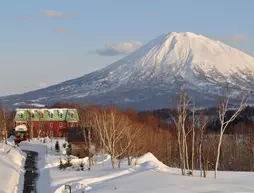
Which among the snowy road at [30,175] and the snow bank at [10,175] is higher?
the snow bank at [10,175]

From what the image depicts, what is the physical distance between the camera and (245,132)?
6519cm

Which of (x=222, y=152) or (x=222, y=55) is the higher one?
(x=222, y=55)

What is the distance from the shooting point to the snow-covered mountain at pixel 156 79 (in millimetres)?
162500

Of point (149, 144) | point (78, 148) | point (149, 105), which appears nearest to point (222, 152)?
point (149, 144)

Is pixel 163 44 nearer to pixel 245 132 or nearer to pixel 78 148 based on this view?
pixel 245 132

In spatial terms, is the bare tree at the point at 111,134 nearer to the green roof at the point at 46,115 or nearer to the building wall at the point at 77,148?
the building wall at the point at 77,148

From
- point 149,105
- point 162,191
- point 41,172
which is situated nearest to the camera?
point 162,191

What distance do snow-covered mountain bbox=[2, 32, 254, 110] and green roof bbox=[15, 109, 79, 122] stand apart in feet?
277

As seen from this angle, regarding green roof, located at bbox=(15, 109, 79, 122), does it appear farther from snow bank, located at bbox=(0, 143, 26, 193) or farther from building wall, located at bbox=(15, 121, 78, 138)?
snow bank, located at bbox=(0, 143, 26, 193)

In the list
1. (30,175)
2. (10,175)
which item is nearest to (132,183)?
(10,175)

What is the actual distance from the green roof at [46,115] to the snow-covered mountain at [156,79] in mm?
84515

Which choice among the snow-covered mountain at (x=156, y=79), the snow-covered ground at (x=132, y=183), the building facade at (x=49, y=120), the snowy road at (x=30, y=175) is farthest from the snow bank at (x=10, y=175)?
the snow-covered mountain at (x=156, y=79)

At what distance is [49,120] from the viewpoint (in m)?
66.2

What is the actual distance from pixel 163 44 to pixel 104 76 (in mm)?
29704
